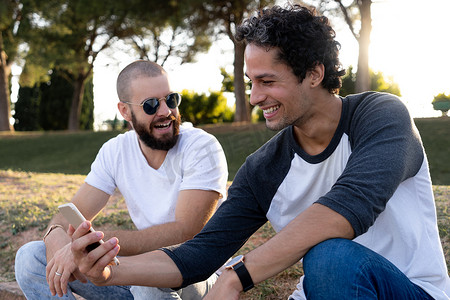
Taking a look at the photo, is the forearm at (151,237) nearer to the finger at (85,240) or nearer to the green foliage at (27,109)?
the finger at (85,240)

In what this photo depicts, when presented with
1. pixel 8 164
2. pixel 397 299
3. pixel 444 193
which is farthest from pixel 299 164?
pixel 8 164

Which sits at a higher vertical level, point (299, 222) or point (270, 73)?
point (270, 73)

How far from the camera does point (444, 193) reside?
6465mm

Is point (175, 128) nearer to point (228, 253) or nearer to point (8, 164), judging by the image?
point (228, 253)

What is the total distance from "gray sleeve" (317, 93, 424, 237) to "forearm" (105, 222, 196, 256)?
1.24 meters

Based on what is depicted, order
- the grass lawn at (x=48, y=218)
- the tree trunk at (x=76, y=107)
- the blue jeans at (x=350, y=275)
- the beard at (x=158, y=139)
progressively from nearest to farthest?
the blue jeans at (x=350, y=275) < the beard at (x=158, y=139) < the grass lawn at (x=48, y=218) < the tree trunk at (x=76, y=107)

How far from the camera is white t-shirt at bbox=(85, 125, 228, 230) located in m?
3.31

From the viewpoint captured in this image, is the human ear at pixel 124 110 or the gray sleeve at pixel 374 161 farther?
the human ear at pixel 124 110

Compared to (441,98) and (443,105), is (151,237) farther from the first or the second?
(441,98)

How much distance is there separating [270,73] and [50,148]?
1968cm

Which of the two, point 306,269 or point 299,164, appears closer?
point 306,269

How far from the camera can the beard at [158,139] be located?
3.47m

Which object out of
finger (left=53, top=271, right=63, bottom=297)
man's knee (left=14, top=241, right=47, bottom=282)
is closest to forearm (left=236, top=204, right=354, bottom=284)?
finger (left=53, top=271, right=63, bottom=297)

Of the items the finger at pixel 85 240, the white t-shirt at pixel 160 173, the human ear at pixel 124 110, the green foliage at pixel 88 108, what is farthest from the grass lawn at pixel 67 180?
the green foliage at pixel 88 108
